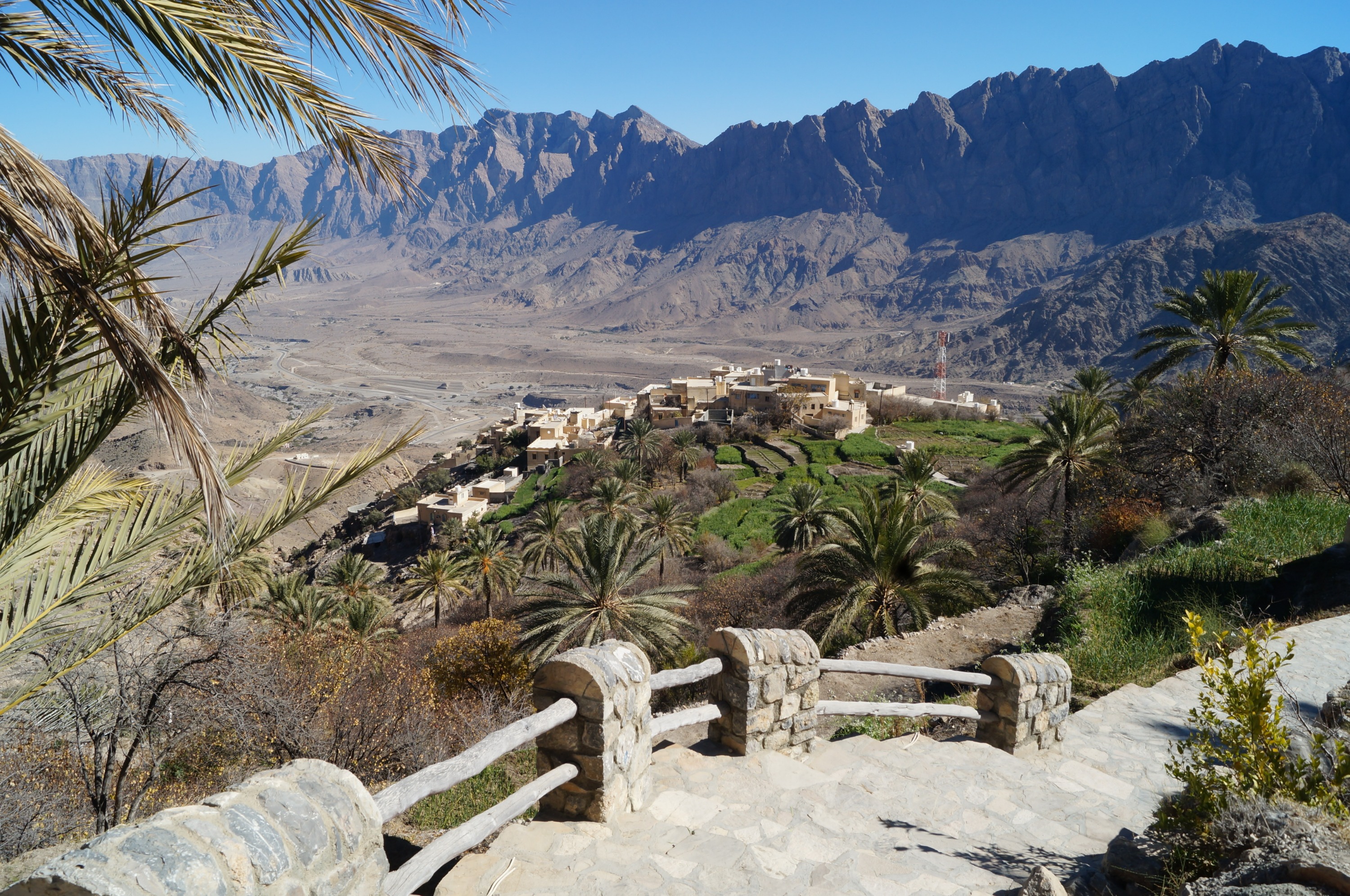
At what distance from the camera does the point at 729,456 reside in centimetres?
4512

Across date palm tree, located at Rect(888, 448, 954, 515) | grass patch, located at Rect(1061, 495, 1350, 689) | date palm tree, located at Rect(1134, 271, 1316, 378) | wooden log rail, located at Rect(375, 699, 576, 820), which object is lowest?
date palm tree, located at Rect(888, 448, 954, 515)

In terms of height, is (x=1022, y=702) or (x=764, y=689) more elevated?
(x=764, y=689)

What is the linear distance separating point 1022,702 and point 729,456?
127 feet

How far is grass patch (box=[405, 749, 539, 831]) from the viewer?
7188 millimetres

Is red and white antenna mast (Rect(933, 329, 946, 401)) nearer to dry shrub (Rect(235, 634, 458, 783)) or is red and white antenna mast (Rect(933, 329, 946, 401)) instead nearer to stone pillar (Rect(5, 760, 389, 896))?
dry shrub (Rect(235, 634, 458, 783))

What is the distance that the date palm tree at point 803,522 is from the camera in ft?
86.4

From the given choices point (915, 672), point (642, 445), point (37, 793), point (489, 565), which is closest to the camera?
point (915, 672)

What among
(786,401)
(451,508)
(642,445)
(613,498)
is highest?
(786,401)

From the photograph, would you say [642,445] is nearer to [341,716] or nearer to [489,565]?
[489,565]

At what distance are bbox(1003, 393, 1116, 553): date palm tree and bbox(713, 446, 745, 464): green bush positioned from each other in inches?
992

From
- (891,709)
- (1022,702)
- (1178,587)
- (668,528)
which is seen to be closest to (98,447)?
(891,709)

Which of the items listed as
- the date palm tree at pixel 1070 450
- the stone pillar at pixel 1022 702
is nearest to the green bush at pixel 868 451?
the date palm tree at pixel 1070 450

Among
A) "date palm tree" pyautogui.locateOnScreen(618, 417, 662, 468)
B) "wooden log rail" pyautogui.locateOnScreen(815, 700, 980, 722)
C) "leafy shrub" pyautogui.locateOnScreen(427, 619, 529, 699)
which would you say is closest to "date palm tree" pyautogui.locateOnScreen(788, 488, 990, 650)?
"leafy shrub" pyautogui.locateOnScreen(427, 619, 529, 699)

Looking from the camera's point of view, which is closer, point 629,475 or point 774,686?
point 774,686
